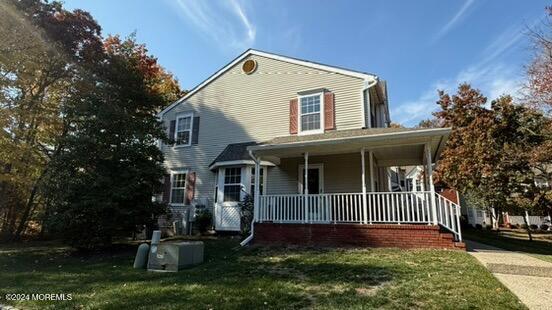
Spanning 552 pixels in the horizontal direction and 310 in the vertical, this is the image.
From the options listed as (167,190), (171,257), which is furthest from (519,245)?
(167,190)

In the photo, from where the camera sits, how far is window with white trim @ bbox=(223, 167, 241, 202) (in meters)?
12.5

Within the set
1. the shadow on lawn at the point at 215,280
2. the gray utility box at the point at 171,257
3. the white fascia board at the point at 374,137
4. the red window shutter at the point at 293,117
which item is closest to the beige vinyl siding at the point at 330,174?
the red window shutter at the point at 293,117

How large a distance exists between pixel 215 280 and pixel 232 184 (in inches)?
273

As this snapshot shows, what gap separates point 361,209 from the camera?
9594mm

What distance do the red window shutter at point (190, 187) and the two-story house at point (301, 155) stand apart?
6 cm

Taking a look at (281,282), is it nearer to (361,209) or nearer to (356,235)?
(356,235)

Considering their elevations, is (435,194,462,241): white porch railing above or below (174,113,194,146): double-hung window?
below

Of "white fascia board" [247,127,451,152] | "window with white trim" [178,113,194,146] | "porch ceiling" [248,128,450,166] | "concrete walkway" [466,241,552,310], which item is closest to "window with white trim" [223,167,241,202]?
"porch ceiling" [248,128,450,166]

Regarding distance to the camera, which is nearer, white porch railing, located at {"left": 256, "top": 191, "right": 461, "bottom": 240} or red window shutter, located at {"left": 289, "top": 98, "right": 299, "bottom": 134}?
white porch railing, located at {"left": 256, "top": 191, "right": 461, "bottom": 240}

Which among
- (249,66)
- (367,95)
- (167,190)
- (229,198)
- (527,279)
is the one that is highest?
(249,66)

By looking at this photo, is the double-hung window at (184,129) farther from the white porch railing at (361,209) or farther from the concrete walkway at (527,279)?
the concrete walkway at (527,279)

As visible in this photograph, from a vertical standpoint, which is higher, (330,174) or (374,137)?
(374,137)

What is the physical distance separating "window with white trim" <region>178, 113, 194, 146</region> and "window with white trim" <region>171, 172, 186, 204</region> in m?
1.58

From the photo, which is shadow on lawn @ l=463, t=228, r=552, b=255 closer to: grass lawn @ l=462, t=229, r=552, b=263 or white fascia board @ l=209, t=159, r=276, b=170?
grass lawn @ l=462, t=229, r=552, b=263
